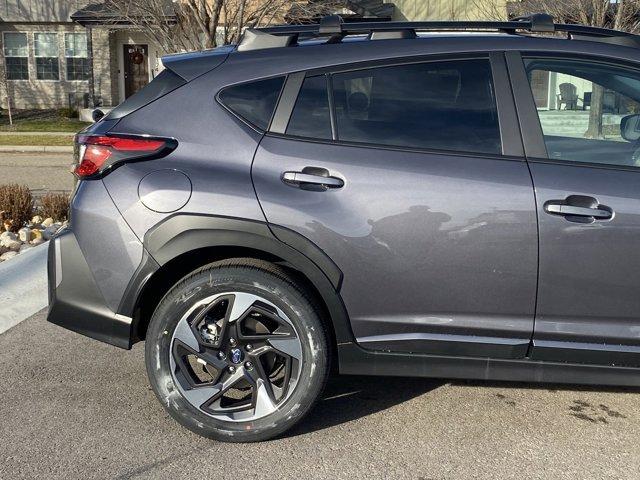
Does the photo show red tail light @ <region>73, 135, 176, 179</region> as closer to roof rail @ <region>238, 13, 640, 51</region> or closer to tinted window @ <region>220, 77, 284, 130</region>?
tinted window @ <region>220, 77, 284, 130</region>

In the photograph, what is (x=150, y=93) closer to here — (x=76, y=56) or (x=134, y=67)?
(x=134, y=67)

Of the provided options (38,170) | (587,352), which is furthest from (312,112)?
(38,170)

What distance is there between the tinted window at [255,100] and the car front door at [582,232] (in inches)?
44.1

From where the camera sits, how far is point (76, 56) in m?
28.9

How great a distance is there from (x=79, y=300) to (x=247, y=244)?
87 centimetres

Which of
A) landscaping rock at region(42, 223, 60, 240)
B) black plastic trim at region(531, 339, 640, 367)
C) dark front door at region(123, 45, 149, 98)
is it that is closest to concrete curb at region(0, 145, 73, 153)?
dark front door at region(123, 45, 149, 98)

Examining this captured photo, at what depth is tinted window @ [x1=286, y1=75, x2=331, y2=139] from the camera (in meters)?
3.54

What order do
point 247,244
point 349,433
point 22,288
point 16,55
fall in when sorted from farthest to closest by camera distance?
point 16,55 → point 22,288 → point 349,433 → point 247,244

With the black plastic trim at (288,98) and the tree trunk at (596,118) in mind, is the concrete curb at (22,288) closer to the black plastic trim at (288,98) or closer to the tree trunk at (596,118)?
the black plastic trim at (288,98)

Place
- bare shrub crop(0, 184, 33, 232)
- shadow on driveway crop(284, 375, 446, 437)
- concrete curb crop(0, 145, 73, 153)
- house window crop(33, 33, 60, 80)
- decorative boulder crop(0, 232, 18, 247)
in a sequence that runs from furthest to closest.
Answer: house window crop(33, 33, 60, 80) → concrete curb crop(0, 145, 73, 153) → bare shrub crop(0, 184, 33, 232) → decorative boulder crop(0, 232, 18, 247) → shadow on driveway crop(284, 375, 446, 437)

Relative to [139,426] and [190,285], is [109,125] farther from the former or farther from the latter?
[139,426]

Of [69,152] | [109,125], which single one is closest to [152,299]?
[109,125]

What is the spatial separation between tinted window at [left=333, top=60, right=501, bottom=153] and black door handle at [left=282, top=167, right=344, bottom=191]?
8.4 inches

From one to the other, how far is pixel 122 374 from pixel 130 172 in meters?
1.39
